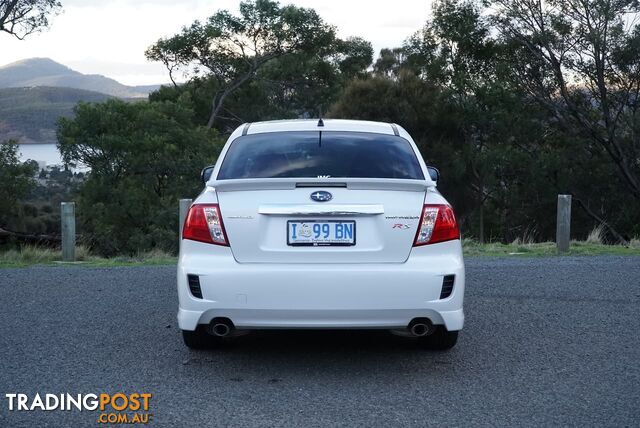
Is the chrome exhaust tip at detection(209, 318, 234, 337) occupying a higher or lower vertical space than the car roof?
lower

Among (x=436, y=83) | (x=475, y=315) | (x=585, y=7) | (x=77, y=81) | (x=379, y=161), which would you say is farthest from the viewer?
(x=77, y=81)

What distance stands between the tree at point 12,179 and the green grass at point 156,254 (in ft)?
92.2

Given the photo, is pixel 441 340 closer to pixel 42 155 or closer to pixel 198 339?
pixel 198 339

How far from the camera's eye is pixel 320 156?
18.6 feet

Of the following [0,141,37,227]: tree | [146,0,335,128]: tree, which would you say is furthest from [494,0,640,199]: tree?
[0,141,37,227]: tree

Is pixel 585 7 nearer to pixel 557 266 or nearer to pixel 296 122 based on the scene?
pixel 557 266

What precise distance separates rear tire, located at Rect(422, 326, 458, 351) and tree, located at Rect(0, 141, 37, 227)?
36.1m

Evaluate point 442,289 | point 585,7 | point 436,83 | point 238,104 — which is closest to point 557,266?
point 442,289

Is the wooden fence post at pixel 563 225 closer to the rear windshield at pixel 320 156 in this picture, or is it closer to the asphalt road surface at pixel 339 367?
the asphalt road surface at pixel 339 367

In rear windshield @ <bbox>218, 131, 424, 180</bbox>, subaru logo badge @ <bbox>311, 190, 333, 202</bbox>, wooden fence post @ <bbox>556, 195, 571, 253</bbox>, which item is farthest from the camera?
wooden fence post @ <bbox>556, 195, 571, 253</bbox>

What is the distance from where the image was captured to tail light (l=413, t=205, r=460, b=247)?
5.03 metres

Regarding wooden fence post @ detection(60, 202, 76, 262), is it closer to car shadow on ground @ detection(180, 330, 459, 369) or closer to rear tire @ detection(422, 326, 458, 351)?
car shadow on ground @ detection(180, 330, 459, 369)

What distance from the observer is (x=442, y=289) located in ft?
16.3

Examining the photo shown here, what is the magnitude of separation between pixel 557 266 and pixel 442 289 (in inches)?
223
